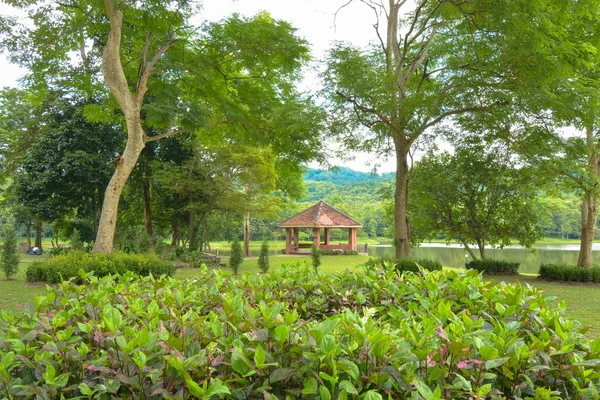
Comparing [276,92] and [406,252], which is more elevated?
[276,92]

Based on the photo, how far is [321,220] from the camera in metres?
27.8

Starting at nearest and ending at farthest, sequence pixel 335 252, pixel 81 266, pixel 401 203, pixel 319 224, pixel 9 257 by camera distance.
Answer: pixel 81 266 → pixel 9 257 → pixel 401 203 → pixel 335 252 → pixel 319 224

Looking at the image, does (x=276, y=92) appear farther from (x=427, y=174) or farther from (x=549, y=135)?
(x=549, y=135)

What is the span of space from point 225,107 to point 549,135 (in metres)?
8.79

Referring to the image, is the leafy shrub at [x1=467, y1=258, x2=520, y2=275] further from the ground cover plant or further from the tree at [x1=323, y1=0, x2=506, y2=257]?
the ground cover plant

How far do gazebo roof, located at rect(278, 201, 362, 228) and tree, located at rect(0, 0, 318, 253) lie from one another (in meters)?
14.4

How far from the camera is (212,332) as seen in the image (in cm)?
181

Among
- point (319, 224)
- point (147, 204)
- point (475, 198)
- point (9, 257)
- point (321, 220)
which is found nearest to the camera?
point (9, 257)

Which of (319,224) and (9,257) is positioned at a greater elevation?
(319,224)

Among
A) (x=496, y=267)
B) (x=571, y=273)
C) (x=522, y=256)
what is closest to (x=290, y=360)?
(x=571, y=273)

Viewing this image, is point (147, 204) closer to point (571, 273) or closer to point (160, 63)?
point (160, 63)

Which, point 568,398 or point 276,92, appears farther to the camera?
point 276,92

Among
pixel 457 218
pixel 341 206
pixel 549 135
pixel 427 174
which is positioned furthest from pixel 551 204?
pixel 341 206

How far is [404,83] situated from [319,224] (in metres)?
16.3
